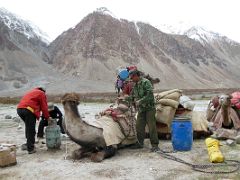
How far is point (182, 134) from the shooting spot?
9.13 meters

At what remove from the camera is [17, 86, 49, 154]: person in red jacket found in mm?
9422

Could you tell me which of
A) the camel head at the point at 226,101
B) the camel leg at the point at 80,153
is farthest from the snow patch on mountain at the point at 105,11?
the camel leg at the point at 80,153

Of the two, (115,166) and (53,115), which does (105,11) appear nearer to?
(53,115)

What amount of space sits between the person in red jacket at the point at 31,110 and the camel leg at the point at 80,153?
1.17 m

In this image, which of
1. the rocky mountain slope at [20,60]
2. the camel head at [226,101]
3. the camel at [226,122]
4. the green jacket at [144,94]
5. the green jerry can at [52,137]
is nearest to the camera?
the green jacket at [144,94]

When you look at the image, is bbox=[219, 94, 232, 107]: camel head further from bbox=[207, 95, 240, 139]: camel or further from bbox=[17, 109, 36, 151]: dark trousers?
bbox=[17, 109, 36, 151]: dark trousers

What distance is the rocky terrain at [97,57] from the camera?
81875mm

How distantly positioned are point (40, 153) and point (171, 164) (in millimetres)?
2929

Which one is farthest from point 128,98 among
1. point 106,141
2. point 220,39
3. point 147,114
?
point 220,39

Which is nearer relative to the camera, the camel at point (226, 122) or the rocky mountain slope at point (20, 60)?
the camel at point (226, 122)

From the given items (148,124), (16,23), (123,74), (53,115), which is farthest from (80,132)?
(16,23)

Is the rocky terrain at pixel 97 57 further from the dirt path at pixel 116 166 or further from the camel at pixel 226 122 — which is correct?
the dirt path at pixel 116 166

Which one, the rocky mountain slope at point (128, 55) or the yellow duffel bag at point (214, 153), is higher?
the rocky mountain slope at point (128, 55)

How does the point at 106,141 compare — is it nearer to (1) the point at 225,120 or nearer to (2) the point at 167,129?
(2) the point at 167,129
